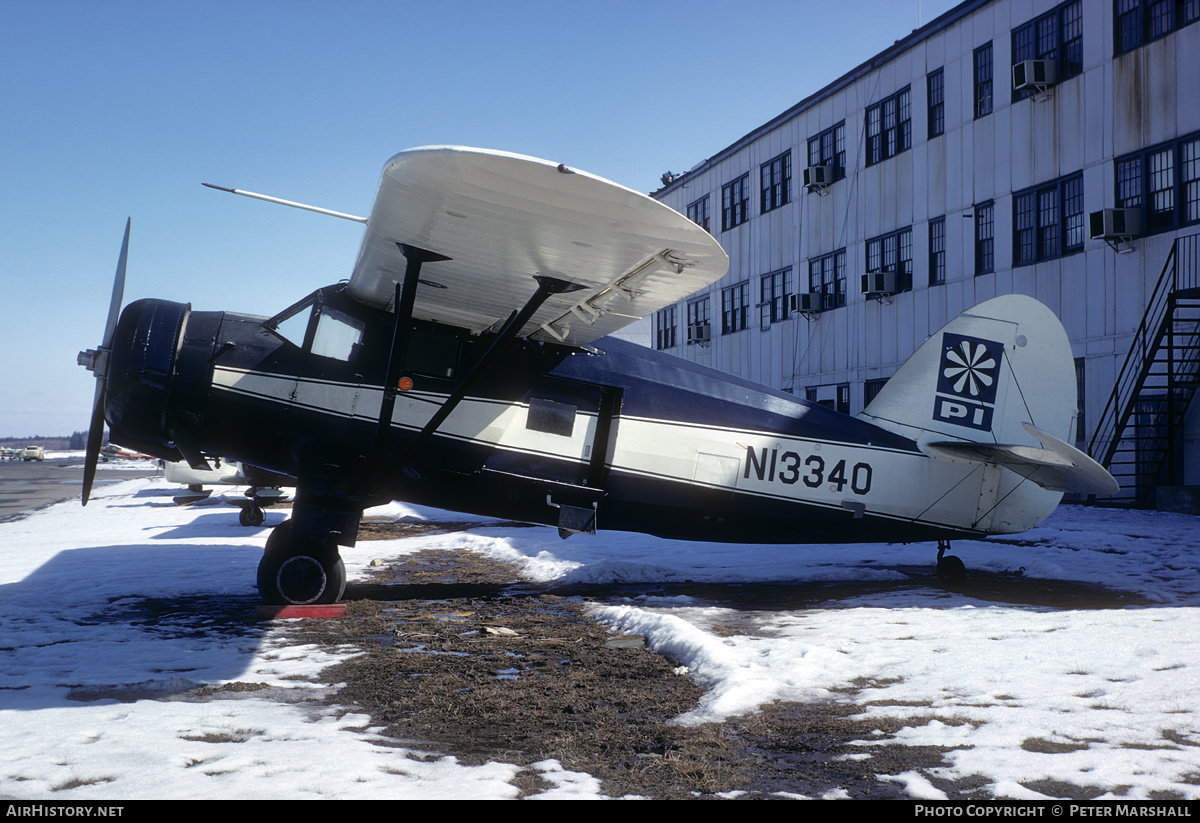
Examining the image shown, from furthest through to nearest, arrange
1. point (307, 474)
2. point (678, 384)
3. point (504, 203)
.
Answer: point (678, 384), point (307, 474), point (504, 203)

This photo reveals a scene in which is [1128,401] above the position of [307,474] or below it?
above

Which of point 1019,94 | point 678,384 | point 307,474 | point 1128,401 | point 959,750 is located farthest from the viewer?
point 1019,94

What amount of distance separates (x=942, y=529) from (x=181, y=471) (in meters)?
18.6

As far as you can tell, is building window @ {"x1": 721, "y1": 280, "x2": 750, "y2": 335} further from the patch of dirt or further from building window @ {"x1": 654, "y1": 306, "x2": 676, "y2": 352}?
the patch of dirt

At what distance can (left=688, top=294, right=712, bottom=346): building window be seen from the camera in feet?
115

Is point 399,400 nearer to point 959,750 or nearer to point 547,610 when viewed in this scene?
point 547,610

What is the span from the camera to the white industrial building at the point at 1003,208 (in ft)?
56.1

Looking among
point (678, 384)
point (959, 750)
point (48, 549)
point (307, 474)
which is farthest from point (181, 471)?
point (959, 750)

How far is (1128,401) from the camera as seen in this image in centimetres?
1697

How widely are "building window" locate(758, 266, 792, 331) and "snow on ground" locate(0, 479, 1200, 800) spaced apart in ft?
60.9

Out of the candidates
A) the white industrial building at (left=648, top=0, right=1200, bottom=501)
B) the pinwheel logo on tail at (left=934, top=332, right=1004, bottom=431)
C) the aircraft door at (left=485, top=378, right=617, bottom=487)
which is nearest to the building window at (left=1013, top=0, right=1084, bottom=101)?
the white industrial building at (left=648, top=0, right=1200, bottom=501)

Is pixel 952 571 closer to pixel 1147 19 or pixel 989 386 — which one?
pixel 989 386

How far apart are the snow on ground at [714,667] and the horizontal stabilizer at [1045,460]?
1.13 m
